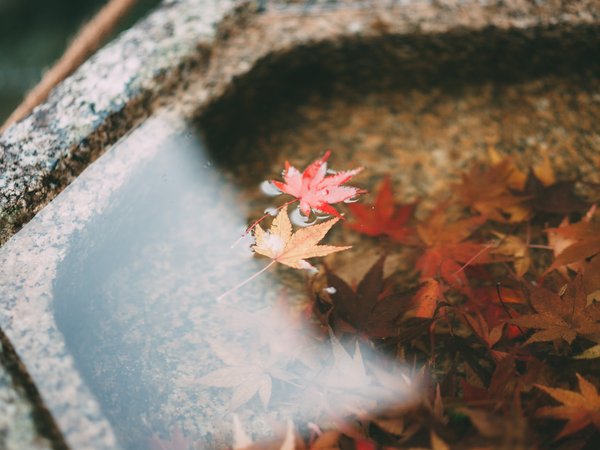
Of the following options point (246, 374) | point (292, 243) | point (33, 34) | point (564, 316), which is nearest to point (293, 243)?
point (292, 243)

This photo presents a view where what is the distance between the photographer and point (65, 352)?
2.80 ft

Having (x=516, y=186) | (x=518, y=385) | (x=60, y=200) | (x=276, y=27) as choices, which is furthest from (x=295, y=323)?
(x=276, y=27)

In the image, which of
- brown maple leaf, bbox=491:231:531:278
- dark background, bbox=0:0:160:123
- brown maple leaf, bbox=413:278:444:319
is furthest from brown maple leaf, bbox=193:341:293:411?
dark background, bbox=0:0:160:123

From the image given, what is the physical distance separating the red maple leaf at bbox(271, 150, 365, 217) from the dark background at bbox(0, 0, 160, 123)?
2.36m

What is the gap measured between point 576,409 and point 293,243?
24.7 inches

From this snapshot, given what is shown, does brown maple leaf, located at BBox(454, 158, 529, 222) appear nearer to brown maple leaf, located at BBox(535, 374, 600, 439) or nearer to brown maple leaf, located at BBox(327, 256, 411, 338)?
brown maple leaf, located at BBox(327, 256, 411, 338)

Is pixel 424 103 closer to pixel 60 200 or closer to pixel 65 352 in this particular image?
pixel 60 200

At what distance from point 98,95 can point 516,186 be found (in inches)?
48.7

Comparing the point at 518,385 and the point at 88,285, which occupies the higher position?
the point at 88,285

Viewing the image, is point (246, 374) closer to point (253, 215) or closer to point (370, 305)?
point (370, 305)

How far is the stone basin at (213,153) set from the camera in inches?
40.8

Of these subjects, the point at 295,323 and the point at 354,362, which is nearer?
the point at 354,362

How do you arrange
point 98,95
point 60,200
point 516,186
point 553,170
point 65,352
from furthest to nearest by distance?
point 553,170
point 516,186
point 98,95
point 60,200
point 65,352

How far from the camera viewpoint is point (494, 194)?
1363mm
